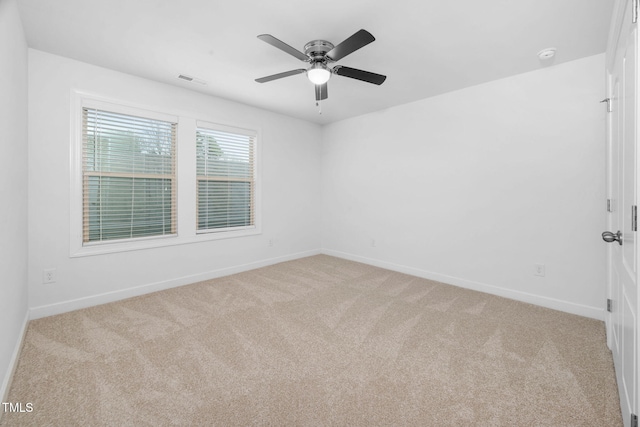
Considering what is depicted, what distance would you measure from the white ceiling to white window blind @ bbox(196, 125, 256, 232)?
923mm

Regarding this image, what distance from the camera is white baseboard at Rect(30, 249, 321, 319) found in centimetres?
269

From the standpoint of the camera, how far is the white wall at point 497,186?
2715 mm

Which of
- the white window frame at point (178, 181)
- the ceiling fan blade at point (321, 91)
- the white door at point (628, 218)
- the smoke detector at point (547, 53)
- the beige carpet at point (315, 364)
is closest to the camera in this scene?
the white door at point (628, 218)

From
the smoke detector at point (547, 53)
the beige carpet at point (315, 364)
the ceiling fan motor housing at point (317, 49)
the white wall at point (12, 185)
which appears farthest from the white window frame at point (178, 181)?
the smoke detector at point (547, 53)

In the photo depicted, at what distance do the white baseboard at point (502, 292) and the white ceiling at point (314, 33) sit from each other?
2438mm

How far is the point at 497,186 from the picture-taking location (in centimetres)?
326

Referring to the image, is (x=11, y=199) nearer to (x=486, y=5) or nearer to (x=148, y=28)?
(x=148, y=28)

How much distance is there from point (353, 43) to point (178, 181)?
9.04 ft

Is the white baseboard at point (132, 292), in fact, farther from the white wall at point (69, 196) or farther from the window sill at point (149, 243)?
the window sill at point (149, 243)

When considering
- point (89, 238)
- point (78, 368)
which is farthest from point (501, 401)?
point (89, 238)

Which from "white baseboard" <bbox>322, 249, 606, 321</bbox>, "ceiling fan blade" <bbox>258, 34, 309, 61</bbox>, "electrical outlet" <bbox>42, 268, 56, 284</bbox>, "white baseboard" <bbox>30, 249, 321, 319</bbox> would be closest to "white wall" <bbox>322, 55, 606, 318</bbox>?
"white baseboard" <bbox>322, 249, 606, 321</bbox>

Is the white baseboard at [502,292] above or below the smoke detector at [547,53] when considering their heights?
below

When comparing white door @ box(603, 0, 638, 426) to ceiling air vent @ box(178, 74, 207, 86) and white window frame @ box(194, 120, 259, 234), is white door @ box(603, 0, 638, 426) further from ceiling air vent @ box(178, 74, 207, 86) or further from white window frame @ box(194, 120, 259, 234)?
white window frame @ box(194, 120, 259, 234)

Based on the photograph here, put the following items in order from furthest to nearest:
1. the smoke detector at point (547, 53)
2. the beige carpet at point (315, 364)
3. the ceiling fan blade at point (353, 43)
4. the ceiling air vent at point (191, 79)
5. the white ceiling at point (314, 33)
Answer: the ceiling air vent at point (191, 79) → the smoke detector at point (547, 53) → the white ceiling at point (314, 33) → the ceiling fan blade at point (353, 43) → the beige carpet at point (315, 364)
